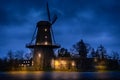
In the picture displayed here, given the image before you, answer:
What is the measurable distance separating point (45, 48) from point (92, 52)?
1667 inches

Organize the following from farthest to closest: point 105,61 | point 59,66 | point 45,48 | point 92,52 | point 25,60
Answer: point 92,52
point 25,60
point 105,61
point 59,66
point 45,48

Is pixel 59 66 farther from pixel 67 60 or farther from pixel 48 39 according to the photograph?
pixel 48 39

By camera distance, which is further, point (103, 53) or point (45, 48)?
point (103, 53)

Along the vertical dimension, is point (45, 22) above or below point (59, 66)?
above

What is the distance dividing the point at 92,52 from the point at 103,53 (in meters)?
5.49

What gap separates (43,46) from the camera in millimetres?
71500

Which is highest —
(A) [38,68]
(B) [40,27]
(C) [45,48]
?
(B) [40,27]

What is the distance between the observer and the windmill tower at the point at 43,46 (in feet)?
235

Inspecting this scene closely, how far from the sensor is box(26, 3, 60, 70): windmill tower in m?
71.7

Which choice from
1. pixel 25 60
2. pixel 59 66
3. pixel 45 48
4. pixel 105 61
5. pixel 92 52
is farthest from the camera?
pixel 92 52

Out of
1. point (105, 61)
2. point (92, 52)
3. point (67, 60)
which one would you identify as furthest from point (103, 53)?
point (67, 60)

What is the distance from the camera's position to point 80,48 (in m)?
103

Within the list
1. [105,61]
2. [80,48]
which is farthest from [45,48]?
[80,48]

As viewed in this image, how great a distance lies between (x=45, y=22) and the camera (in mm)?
73812
